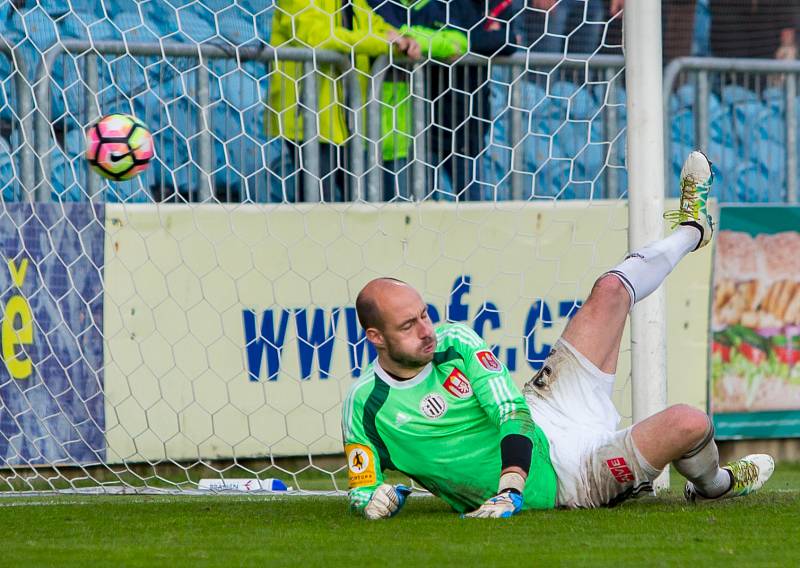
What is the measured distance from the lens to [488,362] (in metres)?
4.91

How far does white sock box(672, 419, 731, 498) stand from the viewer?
486 centimetres

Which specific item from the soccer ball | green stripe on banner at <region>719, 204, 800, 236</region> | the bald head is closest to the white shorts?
the bald head

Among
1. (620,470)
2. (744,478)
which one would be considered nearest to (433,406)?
(620,470)

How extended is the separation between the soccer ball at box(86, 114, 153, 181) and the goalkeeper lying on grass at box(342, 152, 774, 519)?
197 centimetres

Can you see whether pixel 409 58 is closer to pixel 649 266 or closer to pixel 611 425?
pixel 649 266

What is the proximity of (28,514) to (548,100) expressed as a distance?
4264mm

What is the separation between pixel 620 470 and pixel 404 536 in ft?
3.14

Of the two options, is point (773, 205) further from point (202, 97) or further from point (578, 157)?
point (202, 97)

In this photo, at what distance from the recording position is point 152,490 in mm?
6668

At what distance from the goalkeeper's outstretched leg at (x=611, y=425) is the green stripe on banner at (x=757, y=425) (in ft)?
10.1

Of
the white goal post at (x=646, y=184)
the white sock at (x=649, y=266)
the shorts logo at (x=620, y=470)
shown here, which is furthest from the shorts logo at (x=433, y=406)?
the white goal post at (x=646, y=184)

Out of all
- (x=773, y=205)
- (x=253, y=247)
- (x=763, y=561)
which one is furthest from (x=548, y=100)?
(x=763, y=561)

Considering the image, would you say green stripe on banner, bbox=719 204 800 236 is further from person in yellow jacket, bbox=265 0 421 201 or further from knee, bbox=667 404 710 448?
knee, bbox=667 404 710 448

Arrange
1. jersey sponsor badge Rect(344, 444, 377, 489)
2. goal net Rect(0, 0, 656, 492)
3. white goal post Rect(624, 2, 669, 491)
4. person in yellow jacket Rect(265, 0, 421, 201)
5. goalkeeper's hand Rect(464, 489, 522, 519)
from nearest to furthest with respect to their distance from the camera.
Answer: goalkeeper's hand Rect(464, 489, 522, 519), jersey sponsor badge Rect(344, 444, 377, 489), white goal post Rect(624, 2, 669, 491), goal net Rect(0, 0, 656, 492), person in yellow jacket Rect(265, 0, 421, 201)
